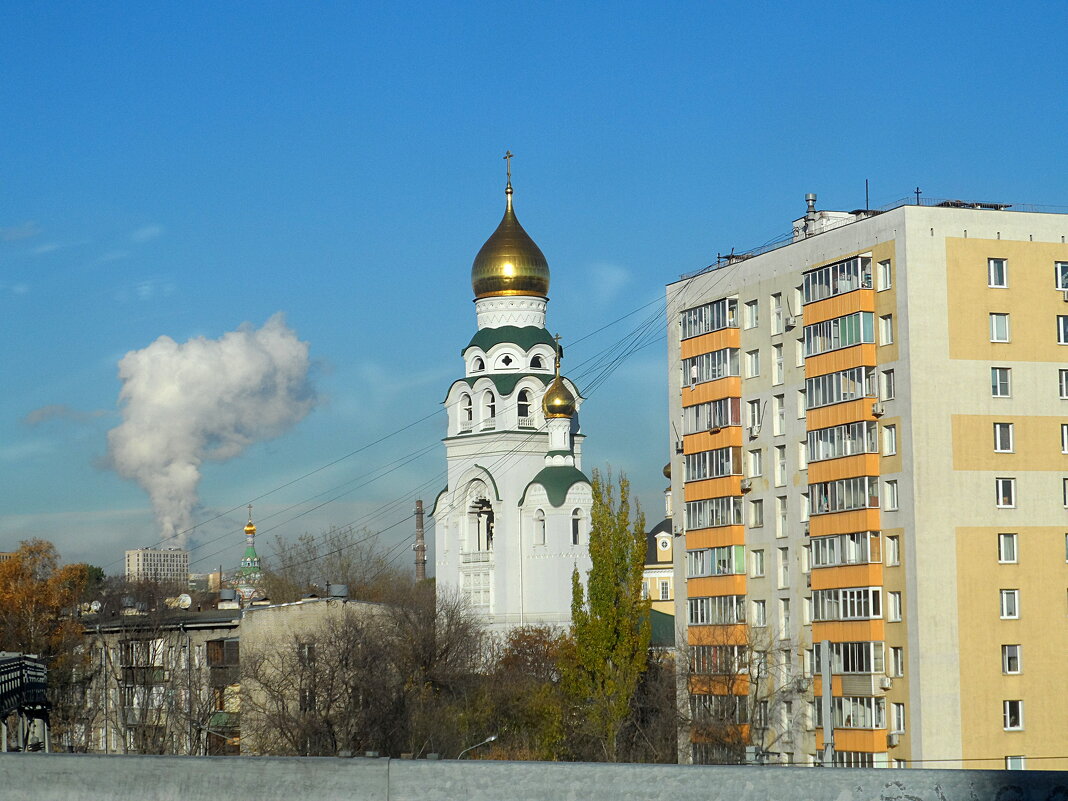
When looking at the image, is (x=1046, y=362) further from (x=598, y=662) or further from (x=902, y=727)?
(x=598, y=662)

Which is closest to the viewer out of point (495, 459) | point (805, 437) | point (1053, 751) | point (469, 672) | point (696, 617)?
point (1053, 751)

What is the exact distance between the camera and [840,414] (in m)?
46.5

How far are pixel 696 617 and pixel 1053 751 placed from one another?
13294mm

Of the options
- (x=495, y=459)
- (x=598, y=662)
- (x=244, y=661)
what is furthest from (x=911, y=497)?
(x=495, y=459)

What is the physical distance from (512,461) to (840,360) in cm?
4131

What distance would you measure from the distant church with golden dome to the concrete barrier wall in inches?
2614

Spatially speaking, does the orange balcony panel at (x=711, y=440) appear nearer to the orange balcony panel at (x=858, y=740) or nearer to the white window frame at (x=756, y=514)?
the white window frame at (x=756, y=514)

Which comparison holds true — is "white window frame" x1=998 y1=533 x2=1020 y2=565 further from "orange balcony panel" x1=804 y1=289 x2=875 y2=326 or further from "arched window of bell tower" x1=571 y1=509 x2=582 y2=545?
"arched window of bell tower" x1=571 y1=509 x2=582 y2=545

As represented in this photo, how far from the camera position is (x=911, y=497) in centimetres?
4394

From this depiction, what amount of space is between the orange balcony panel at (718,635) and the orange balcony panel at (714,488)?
4172 mm

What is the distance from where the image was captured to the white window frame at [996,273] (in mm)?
44656

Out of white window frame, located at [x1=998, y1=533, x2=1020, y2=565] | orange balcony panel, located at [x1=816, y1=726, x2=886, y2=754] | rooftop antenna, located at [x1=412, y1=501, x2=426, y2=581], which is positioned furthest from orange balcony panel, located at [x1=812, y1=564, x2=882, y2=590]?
rooftop antenna, located at [x1=412, y1=501, x2=426, y2=581]

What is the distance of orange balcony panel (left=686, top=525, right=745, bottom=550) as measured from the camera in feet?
168

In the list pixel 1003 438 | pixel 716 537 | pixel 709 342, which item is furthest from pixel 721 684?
pixel 1003 438
